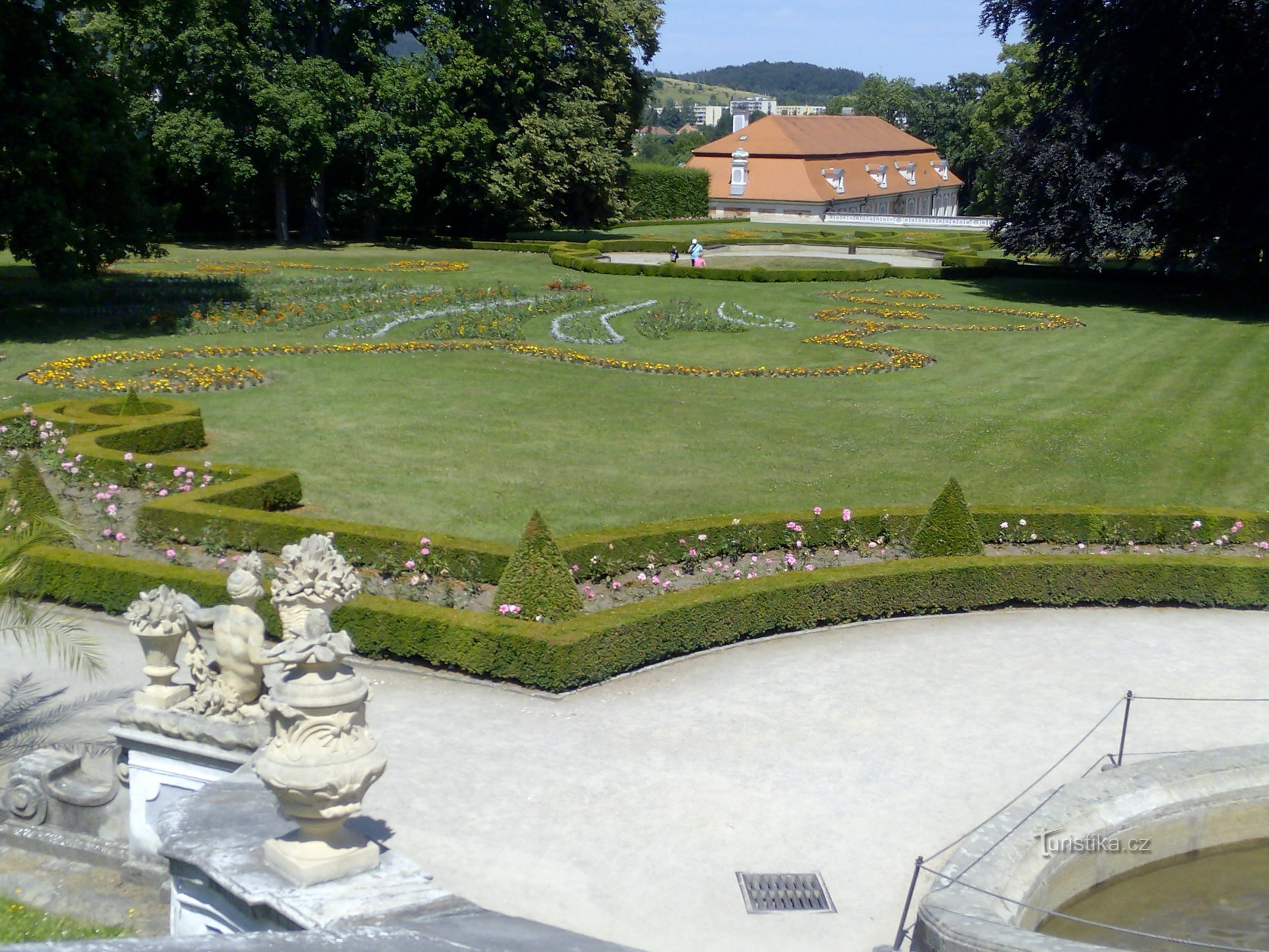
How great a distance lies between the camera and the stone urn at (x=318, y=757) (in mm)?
5121

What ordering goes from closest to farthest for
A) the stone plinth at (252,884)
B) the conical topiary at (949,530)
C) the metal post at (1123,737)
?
the stone plinth at (252,884)
the metal post at (1123,737)
the conical topiary at (949,530)

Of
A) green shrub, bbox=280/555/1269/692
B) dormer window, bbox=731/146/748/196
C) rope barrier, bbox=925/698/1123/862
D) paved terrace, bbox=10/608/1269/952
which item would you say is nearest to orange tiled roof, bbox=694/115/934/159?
dormer window, bbox=731/146/748/196

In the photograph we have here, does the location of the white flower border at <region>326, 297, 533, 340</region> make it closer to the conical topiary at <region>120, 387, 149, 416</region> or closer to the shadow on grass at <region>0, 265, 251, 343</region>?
the shadow on grass at <region>0, 265, 251, 343</region>

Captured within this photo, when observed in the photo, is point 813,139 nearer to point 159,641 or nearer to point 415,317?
point 415,317

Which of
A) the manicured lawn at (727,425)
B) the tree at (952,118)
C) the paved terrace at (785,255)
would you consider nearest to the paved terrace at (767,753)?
the manicured lawn at (727,425)

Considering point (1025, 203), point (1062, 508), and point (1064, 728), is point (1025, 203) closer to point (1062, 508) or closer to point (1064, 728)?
point (1062, 508)

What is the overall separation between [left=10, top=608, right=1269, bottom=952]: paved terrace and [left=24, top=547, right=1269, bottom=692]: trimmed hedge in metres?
0.22

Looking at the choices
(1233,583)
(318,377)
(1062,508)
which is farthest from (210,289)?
(1233,583)

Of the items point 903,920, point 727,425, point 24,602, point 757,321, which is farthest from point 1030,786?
point 757,321

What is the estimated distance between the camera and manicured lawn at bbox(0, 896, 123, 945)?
722 cm

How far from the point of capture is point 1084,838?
344 inches

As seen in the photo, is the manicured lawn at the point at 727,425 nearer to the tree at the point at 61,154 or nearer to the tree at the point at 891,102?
the tree at the point at 61,154

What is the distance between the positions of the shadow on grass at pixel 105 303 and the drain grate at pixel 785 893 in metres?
24.3

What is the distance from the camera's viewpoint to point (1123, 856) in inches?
356
